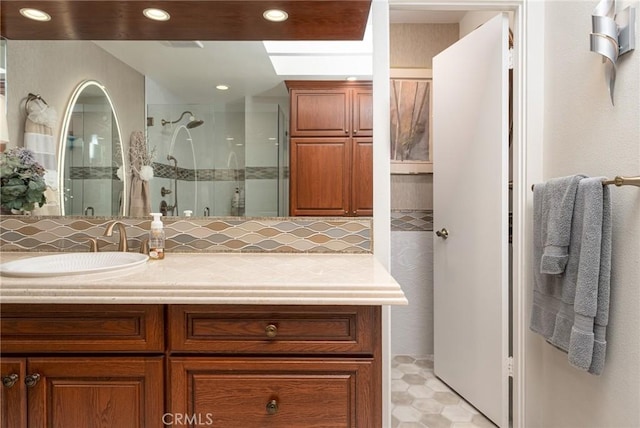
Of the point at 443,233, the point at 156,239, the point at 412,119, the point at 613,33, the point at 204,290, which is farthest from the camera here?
the point at 412,119

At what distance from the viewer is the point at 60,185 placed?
150 centimetres

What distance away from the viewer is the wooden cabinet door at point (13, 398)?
963mm

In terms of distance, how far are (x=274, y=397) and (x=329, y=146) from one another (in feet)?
3.18

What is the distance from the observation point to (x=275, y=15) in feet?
4.48

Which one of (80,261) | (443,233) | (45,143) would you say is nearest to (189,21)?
(45,143)

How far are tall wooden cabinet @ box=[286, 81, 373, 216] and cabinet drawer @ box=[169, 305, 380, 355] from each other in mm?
596

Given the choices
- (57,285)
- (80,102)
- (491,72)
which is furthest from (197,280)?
(491,72)

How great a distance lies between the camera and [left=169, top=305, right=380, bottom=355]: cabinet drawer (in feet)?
3.20

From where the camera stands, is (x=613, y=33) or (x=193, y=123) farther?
(x=193, y=123)

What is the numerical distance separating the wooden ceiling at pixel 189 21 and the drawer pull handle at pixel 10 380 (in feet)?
4.22

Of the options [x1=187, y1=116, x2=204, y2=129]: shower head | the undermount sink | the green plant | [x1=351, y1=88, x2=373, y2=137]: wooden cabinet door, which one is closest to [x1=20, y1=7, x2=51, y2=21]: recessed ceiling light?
the green plant

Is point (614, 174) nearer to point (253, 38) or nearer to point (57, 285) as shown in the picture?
point (253, 38)

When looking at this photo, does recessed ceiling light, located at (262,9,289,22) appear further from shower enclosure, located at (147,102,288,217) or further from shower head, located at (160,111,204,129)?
shower head, located at (160,111,204,129)

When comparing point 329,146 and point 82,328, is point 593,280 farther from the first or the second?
point 82,328
